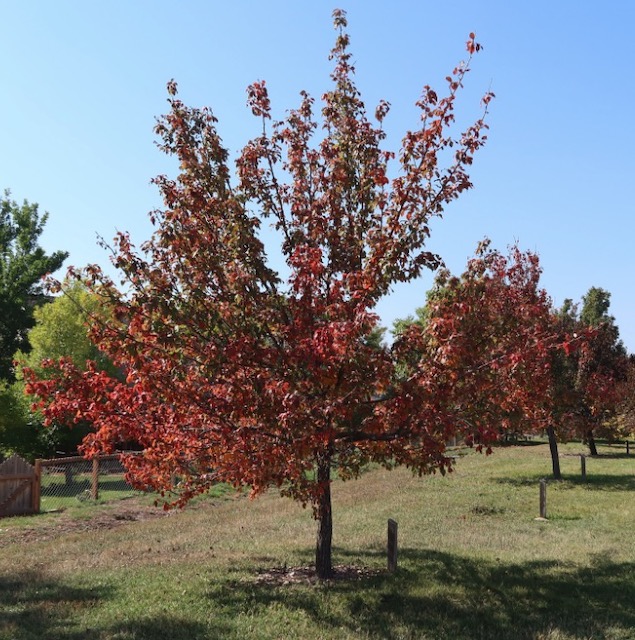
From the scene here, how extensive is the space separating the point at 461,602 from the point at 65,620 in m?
5.53

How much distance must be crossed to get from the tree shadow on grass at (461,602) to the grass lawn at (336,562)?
30 mm

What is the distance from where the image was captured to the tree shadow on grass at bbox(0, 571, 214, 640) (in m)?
8.06

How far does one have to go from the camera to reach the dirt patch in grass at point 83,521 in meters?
16.8

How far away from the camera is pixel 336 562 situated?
→ 12.3 metres

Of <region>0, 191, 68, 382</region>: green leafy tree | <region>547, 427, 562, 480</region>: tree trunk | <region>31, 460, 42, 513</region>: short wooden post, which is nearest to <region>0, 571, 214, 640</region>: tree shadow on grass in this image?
<region>31, 460, 42, 513</region>: short wooden post

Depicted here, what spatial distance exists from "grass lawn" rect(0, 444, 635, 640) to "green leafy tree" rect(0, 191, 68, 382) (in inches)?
938

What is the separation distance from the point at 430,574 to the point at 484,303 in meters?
4.70

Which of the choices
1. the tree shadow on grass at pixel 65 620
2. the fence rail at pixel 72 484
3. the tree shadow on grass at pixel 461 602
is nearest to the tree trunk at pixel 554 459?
the tree shadow on grass at pixel 461 602

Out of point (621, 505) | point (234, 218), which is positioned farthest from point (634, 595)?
point (621, 505)

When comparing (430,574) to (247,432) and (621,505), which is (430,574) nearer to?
(247,432)

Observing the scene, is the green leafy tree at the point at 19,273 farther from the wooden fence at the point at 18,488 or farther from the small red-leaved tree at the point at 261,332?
the small red-leaved tree at the point at 261,332

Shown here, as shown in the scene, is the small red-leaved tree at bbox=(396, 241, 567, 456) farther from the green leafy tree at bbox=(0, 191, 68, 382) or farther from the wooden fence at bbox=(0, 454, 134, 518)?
the green leafy tree at bbox=(0, 191, 68, 382)

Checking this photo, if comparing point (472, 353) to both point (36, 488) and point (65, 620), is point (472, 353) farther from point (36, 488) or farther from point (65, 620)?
point (36, 488)

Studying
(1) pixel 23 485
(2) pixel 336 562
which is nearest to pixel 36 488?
(1) pixel 23 485
